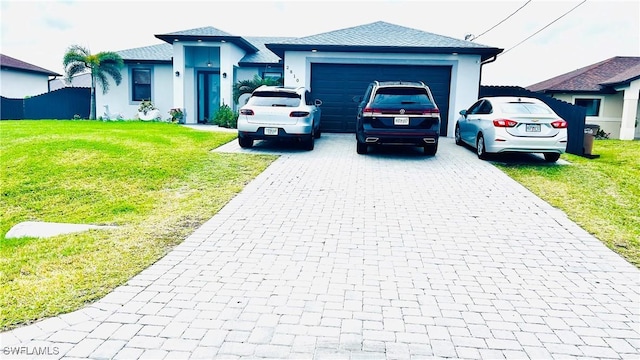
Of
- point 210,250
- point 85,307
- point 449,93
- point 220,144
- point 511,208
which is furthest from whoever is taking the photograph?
point 449,93

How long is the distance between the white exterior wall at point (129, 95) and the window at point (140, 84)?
187mm

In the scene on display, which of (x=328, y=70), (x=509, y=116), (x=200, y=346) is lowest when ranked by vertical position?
(x=200, y=346)

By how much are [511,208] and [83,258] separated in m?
6.36

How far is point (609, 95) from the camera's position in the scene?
89.3ft

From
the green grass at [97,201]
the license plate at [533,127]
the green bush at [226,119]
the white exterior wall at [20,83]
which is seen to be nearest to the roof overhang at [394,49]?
the green bush at [226,119]

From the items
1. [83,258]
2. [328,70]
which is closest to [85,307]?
[83,258]

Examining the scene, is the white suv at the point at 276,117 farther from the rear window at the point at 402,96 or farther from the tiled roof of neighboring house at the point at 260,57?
the tiled roof of neighboring house at the point at 260,57

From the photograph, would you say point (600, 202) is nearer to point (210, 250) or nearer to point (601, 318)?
point (601, 318)

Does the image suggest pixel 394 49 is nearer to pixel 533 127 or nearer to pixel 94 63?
pixel 533 127

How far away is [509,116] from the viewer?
11.4 m

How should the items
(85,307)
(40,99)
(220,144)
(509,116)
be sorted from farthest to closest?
(40,99) < (220,144) < (509,116) < (85,307)

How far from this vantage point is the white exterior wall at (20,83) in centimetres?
2931

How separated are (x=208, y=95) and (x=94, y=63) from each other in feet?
17.7

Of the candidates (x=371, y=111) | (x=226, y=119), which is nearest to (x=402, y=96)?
(x=371, y=111)
